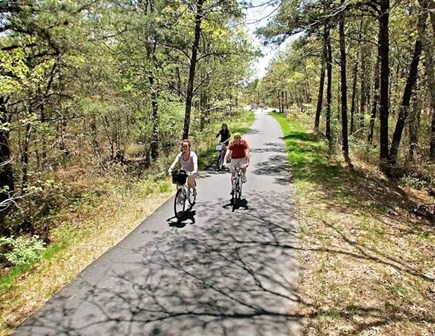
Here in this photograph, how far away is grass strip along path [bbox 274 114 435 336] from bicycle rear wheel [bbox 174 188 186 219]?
→ 296cm

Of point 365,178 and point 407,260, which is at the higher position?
point 365,178

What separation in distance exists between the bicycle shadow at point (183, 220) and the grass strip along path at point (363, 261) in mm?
2687

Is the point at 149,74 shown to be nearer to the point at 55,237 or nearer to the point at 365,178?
the point at 55,237

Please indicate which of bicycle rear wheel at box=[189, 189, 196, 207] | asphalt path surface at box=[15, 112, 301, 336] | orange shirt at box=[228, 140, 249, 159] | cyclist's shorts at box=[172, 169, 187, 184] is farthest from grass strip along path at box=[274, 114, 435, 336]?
cyclist's shorts at box=[172, 169, 187, 184]

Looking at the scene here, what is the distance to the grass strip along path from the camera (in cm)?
428

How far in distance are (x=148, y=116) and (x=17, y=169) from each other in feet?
24.3

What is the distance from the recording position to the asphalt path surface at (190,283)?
4250 mm

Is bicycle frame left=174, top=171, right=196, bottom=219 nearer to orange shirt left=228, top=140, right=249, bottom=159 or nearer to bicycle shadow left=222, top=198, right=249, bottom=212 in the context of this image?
bicycle shadow left=222, top=198, right=249, bottom=212

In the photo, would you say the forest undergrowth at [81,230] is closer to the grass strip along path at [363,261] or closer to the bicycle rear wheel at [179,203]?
the bicycle rear wheel at [179,203]

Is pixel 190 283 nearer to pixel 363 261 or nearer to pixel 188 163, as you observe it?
pixel 363 261

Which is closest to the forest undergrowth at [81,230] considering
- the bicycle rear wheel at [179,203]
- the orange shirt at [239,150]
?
the bicycle rear wheel at [179,203]

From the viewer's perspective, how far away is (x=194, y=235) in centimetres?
709

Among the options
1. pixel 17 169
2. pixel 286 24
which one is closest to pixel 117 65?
pixel 17 169

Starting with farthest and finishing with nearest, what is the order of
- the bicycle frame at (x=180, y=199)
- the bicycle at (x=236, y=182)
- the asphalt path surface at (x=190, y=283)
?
the bicycle at (x=236, y=182)
the bicycle frame at (x=180, y=199)
the asphalt path surface at (x=190, y=283)
